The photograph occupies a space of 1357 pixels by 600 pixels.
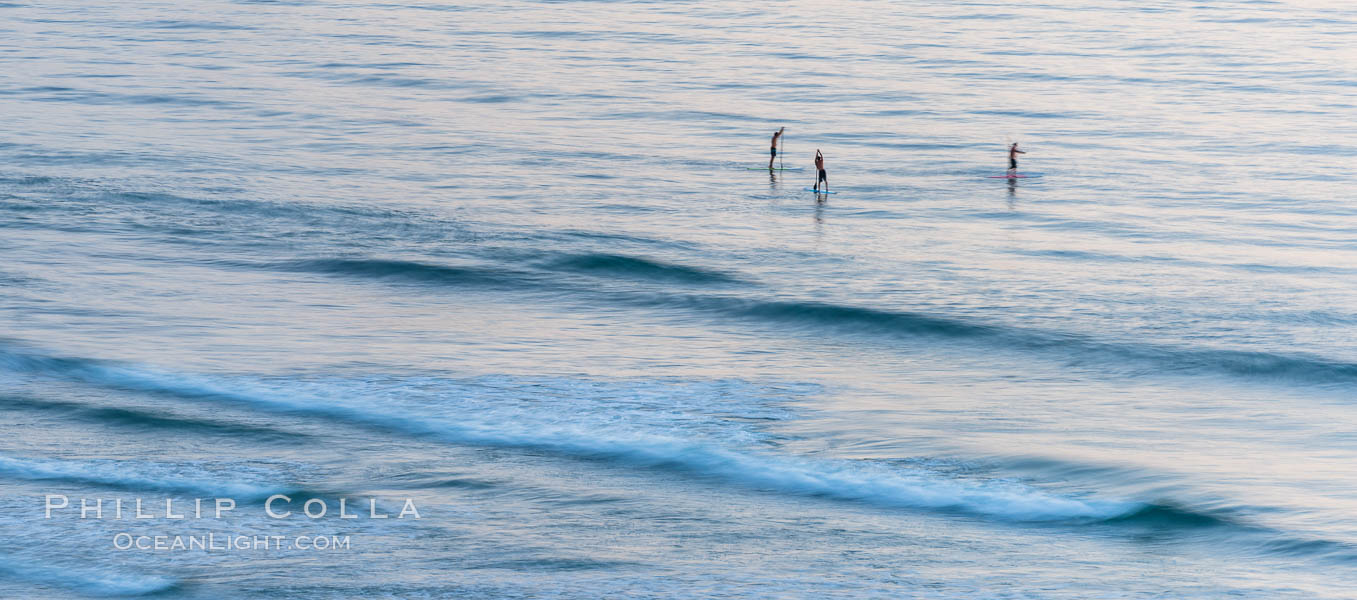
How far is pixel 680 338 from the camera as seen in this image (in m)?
28.8

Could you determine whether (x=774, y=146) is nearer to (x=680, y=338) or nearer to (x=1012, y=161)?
(x=1012, y=161)

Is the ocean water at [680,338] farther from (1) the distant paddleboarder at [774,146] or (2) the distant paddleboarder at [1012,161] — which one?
(2) the distant paddleboarder at [1012,161]

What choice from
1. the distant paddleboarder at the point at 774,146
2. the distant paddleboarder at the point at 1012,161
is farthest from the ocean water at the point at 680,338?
the distant paddleboarder at the point at 1012,161

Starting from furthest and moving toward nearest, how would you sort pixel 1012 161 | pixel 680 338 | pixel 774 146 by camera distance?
pixel 774 146, pixel 1012 161, pixel 680 338

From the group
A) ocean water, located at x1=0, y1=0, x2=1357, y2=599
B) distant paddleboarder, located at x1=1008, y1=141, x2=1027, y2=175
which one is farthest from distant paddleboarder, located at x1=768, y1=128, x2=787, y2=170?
distant paddleboarder, located at x1=1008, y1=141, x2=1027, y2=175

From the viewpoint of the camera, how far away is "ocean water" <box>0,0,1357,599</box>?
18.7 m

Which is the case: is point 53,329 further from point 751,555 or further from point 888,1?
point 888,1

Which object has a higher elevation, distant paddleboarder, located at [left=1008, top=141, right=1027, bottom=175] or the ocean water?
distant paddleboarder, located at [left=1008, top=141, right=1027, bottom=175]

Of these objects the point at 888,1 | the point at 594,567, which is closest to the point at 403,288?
the point at 594,567

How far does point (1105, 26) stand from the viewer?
8381cm

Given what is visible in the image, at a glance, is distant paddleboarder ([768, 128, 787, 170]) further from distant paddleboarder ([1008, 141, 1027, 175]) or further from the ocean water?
distant paddleboarder ([1008, 141, 1027, 175])

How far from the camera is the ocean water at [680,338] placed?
18.7 metres

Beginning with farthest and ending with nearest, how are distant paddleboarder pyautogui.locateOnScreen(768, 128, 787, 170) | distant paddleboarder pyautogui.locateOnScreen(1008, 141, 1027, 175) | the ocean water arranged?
distant paddleboarder pyautogui.locateOnScreen(768, 128, 787, 170) < distant paddleboarder pyautogui.locateOnScreen(1008, 141, 1027, 175) < the ocean water

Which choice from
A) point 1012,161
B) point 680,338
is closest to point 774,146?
point 1012,161
